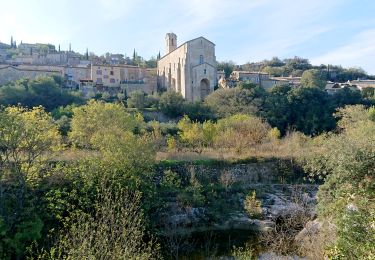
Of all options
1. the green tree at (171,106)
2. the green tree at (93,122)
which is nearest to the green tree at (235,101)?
the green tree at (171,106)

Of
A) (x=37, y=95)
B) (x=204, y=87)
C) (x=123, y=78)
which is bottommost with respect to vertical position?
(x=37, y=95)

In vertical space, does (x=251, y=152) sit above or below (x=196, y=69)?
below

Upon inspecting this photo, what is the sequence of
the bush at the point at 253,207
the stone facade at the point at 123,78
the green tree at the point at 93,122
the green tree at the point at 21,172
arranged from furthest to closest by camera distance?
the stone facade at the point at 123,78 → the green tree at the point at 93,122 → the bush at the point at 253,207 → the green tree at the point at 21,172

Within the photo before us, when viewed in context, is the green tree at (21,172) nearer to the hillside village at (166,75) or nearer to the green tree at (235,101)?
the green tree at (235,101)

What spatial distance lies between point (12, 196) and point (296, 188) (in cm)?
1364

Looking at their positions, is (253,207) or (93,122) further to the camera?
(93,122)

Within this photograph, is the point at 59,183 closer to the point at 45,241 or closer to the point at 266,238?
the point at 45,241

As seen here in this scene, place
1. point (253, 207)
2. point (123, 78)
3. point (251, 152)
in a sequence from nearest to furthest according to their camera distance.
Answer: point (253, 207)
point (251, 152)
point (123, 78)

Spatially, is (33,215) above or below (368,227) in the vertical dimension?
below

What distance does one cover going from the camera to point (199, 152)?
76.8 feet

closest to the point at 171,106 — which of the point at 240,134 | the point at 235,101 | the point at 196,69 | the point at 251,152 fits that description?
the point at 235,101

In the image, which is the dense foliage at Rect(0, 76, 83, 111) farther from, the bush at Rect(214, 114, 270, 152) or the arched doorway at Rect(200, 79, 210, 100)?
the bush at Rect(214, 114, 270, 152)

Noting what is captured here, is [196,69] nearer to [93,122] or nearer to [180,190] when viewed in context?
[93,122]

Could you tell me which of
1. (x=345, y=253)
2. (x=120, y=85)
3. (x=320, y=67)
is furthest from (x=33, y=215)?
(x=320, y=67)
